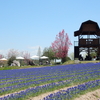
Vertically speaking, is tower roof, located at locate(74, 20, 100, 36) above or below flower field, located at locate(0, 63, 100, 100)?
above

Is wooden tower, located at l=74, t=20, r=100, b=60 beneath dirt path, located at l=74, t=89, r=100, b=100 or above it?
above

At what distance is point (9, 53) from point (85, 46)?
3554cm

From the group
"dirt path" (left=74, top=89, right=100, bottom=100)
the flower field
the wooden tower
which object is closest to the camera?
"dirt path" (left=74, top=89, right=100, bottom=100)

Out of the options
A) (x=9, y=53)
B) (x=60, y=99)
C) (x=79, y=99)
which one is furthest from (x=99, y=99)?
(x=9, y=53)

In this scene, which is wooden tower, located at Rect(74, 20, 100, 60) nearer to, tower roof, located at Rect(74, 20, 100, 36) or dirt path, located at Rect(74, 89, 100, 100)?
tower roof, located at Rect(74, 20, 100, 36)

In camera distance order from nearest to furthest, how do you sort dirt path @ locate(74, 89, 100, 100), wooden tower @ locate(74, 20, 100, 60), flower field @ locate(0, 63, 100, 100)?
dirt path @ locate(74, 89, 100, 100), flower field @ locate(0, 63, 100, 100), wooden tower @ locate(74, 20, 100, 60)

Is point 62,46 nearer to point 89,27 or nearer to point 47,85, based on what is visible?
point 89,27

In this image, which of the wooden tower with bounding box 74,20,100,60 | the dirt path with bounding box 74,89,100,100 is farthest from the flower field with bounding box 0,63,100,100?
the wooden tower with bounding box 74,20,100,60

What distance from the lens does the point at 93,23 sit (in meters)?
39.5

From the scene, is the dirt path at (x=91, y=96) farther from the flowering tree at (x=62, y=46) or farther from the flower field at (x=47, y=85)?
the flowering tree at (x=62, y=46)

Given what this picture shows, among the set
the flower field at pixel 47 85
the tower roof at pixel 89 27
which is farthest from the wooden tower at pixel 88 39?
the flower field at pixel 47 85

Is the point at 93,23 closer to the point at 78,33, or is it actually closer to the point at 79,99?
the point at 78,33

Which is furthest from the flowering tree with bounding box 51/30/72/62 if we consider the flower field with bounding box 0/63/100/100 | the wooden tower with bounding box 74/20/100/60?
the flower field with bounding box 0/63/100/100

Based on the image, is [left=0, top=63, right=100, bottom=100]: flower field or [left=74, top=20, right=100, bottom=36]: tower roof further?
[left=74, top=20, right=100, bottom=36]: tower roof
